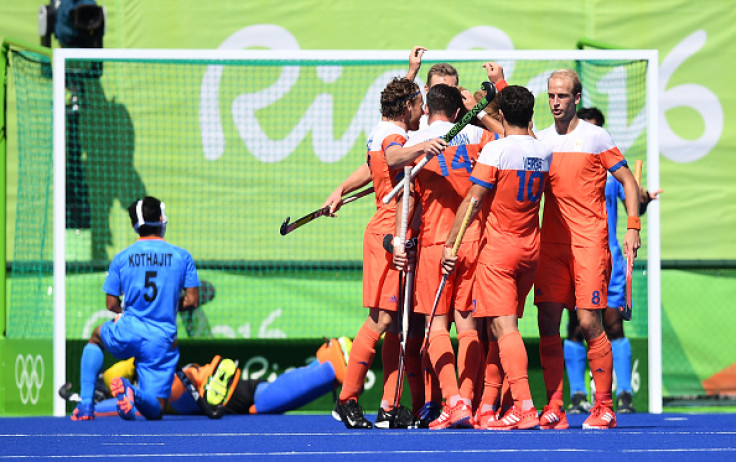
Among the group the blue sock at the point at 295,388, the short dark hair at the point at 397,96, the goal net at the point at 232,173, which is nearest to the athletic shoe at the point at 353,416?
the short dark hair at the point at 397,96

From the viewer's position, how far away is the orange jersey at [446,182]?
7.82 m

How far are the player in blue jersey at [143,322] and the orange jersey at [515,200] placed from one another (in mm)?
2949

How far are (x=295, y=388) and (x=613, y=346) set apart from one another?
2451 millimetres

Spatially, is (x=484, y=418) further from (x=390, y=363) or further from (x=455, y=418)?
(x=390, y=363)

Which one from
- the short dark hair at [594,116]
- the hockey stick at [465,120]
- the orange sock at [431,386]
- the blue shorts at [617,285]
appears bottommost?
the orange sock at [431,386]

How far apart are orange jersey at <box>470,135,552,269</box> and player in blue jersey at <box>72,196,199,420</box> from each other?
A: 2949mm

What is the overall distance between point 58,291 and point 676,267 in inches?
215

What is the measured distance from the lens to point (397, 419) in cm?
801

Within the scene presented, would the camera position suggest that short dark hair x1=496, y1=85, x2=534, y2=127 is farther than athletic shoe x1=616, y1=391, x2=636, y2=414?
No

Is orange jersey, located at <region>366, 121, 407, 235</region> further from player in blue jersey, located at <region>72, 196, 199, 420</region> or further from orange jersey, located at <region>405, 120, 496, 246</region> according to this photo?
player in blue jersey, located at <region>72, 196, 199, 420</region>

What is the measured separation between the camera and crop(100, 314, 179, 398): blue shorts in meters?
9.52

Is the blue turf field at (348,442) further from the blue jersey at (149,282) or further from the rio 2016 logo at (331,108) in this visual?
the rio 2016 logo at (331,108)

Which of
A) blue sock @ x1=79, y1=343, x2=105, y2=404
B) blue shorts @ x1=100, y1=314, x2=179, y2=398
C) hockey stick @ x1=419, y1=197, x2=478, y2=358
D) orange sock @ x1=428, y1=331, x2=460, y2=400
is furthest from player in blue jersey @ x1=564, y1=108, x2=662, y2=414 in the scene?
blue sock @ x1=79, y1=343, x2=105, y2=404

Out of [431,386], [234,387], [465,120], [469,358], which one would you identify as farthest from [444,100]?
[234,387]
